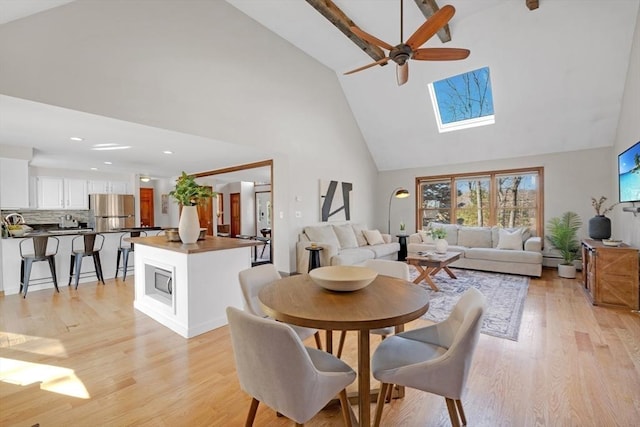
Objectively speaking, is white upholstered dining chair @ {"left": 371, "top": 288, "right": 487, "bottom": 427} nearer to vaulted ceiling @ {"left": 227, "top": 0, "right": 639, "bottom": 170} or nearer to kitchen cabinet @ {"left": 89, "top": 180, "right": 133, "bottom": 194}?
vaulted ceiling @ {"left": 227, "top": 0, "right": 639, "bottom": 170}

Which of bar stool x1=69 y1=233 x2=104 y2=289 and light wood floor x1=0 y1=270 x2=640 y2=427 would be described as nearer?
light wood floor x1=0 y1=270 x2=640 y2=427

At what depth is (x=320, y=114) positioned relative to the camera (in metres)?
5.56

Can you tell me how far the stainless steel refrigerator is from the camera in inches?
268

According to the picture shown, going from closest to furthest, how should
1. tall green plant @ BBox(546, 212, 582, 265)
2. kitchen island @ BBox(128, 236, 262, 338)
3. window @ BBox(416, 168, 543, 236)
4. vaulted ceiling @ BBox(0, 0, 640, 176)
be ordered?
kitchen island @ BBox(128, 236, 262, 338) → vaulted ceiling @ BBox(0, 0, 640, 176) → tall green plant @ BBox(546, 212, 582, 265) → window @ BBox(416, 168, 543, 236)

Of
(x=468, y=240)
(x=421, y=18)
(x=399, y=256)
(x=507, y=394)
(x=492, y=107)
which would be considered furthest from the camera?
(x=399, y=256)

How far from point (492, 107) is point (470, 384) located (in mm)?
5266

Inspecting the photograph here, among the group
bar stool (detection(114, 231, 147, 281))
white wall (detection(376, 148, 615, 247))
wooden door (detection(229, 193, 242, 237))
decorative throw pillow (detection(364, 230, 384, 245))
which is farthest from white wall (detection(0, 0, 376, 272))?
wooden door (detection(229, 193, 242, 237))

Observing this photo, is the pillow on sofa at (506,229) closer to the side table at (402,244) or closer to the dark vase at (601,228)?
the dark vase at (601,228)

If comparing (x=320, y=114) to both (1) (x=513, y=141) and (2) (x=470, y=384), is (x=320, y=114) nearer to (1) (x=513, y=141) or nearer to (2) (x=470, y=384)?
(1) (x=513, y=141)

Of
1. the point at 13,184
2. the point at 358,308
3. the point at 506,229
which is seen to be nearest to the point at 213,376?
the point at 358,308

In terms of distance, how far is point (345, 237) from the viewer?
5.76 meters

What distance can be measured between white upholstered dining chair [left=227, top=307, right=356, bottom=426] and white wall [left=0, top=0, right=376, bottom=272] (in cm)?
286

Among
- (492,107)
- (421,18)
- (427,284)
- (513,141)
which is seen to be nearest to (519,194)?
(513,141)

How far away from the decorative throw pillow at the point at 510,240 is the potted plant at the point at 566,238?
1.87ft
